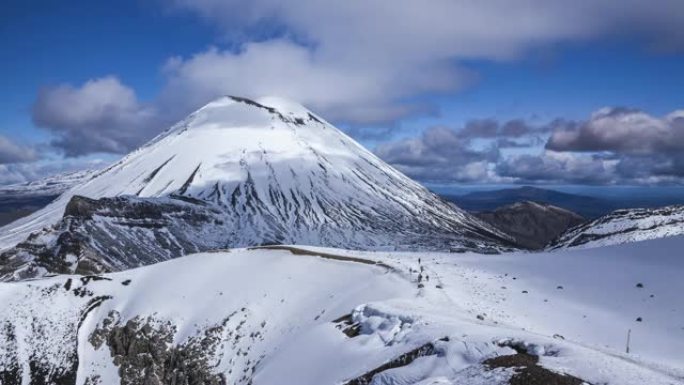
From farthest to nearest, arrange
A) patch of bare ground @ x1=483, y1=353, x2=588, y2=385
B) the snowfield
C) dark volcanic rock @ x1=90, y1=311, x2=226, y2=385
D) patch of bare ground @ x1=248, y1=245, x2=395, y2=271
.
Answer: patch of bare ground @ x1=248, y1=245, x2=395, y2=271, dark volcanic rock @ x1=90, y1=311, x2=226, y2=385, the snowfield, patch of bare ground @ x1=483, y1=353, x2=588, y2=385

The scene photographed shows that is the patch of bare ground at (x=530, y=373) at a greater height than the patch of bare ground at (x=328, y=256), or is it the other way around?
the patch of bare ground at (x=328, y=256)

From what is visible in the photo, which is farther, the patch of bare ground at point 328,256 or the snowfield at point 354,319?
the patch of bare ground at point 328,256

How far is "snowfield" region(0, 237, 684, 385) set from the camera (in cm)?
2514

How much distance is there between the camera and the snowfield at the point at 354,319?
25.1 metres

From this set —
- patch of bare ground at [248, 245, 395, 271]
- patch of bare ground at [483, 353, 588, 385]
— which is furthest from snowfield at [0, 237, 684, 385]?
patch of bare ground at [248, 245, 395, 271]

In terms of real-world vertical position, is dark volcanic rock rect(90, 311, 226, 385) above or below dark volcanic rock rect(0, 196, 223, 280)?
below

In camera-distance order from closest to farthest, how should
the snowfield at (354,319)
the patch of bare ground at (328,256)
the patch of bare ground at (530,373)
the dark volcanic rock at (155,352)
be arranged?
1. the patch of bare ground at (530,373)
2. the snowfield at (354,319)
3. the dark volcanic rock at (155,352)
4. the patch of bare ground at (328,256)

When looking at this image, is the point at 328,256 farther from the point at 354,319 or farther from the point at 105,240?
the point at 105,240

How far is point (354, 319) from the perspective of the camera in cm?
3728

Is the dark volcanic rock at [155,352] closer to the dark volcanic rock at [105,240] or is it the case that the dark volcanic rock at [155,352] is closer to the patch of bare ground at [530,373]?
the patch of bare ground at [530,373]

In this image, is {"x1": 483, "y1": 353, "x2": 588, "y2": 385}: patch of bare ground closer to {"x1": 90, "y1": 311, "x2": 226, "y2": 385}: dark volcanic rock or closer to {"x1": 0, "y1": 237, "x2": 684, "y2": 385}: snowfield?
{"x1": 0, "y1": 237, "x2": 684, "y2": 385}: snowfield

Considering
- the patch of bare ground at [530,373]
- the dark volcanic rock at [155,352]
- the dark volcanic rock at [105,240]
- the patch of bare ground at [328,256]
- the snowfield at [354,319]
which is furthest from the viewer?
the dark volcanic rock at [105,240]

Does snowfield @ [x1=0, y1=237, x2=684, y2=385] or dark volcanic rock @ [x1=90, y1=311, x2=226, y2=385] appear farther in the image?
dark volcanic rock @ [x1=90, y1=311, x2=226, y2=385]

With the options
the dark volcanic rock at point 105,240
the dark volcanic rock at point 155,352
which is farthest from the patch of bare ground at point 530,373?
the dark volcanic rock at point 105,240
